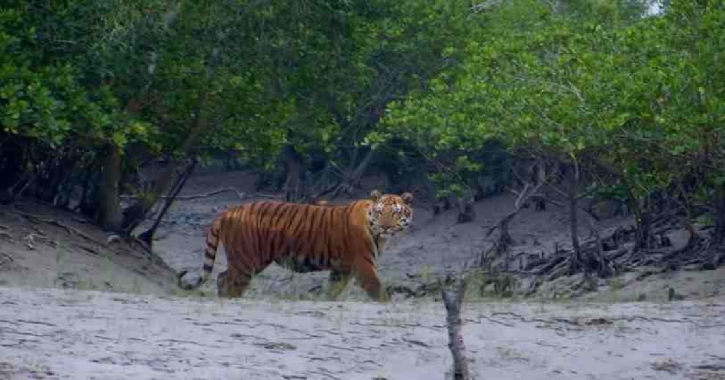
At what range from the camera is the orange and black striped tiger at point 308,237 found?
42.2 feet

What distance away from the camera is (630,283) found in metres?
14.4

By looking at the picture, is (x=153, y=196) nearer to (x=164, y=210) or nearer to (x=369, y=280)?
(x=164, y=210)

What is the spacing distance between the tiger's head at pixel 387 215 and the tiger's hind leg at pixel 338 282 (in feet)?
1.52

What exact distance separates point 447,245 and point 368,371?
39.2 ft

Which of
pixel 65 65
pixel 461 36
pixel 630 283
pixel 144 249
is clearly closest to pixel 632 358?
pixel 630 283

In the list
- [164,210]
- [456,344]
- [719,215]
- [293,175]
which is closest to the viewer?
[456,344]

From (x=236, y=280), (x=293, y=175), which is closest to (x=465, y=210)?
(x=293, y=175)

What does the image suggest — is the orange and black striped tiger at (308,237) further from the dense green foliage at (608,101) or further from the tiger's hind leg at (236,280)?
the dense green foliage at (608,101)

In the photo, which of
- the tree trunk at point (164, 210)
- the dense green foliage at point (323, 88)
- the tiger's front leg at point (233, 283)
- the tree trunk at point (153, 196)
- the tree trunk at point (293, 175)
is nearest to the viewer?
the dense green foliage at point (323, 88)

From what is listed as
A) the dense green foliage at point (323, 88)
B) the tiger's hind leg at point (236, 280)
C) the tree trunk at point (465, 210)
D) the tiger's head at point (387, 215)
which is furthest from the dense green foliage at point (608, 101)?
the tree trunk at point (465, 210)

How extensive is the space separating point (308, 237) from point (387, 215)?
742mm

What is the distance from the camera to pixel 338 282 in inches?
509

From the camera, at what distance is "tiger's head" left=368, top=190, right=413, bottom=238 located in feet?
42.3

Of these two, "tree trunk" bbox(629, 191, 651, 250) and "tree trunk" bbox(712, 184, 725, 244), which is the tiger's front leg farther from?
"tree trunk" bbox(629, 191, 651, 250)
